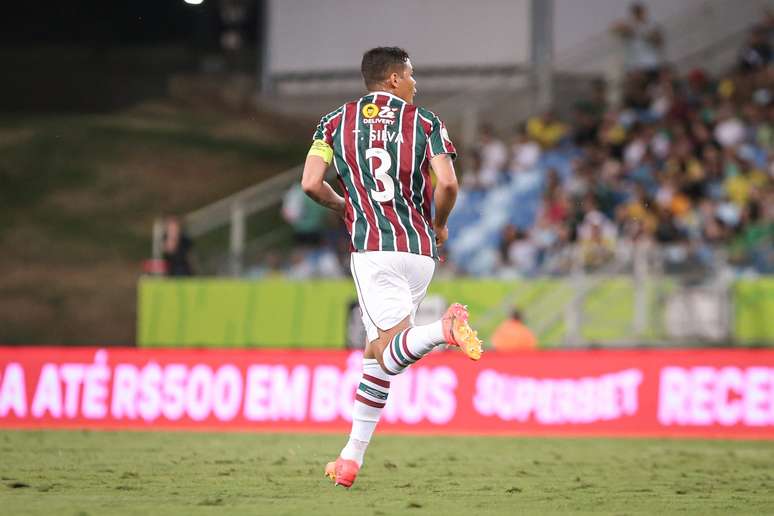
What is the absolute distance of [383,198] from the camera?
26.6 ft

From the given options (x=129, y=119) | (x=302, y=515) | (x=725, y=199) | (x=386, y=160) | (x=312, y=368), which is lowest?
A: (x=302, y=515)

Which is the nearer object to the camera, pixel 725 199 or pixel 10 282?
pixel 725 199

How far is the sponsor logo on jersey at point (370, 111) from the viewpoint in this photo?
814 centimetres

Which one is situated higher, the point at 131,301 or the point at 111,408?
the point at 131,301

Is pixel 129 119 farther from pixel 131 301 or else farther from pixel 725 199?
pixel 725 199

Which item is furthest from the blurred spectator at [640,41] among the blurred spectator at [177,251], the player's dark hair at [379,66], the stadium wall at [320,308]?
the player's dark hair at [379,66]

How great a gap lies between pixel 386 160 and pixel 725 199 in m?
12.5

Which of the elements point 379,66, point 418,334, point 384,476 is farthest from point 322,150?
point 384,476

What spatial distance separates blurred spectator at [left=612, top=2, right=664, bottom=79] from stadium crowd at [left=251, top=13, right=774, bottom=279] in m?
0.07

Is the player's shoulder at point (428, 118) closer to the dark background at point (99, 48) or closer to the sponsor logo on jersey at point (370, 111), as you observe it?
the sponsor logo on jersey at point (370, 111)

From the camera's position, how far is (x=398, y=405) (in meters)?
15.0

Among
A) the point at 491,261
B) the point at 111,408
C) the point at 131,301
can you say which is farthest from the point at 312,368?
the point at 131,301

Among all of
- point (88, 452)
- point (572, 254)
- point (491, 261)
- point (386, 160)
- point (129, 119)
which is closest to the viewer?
point (386, 160)

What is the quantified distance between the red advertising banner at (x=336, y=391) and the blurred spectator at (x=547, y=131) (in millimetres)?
8924
